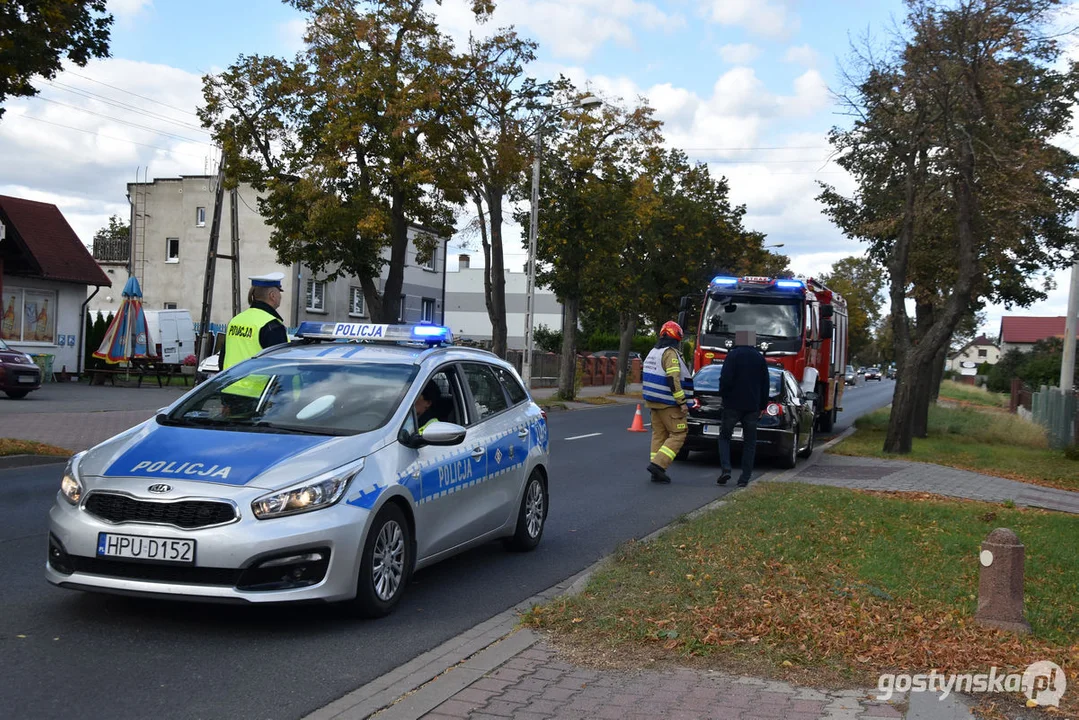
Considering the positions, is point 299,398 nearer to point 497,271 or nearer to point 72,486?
point 72,486

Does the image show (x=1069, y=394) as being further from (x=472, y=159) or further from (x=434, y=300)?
(x=434, y=300)

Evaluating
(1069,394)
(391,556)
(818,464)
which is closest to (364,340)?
(391,556)

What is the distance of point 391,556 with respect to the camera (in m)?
6.56

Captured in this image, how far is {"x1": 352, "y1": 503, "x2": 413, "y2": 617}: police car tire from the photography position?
245 inches

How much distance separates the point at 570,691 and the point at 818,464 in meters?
13.6

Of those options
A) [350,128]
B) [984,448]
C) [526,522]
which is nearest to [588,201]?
[350,128]

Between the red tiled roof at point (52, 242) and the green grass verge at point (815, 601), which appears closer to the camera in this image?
the green grass verge at point (815, 601)

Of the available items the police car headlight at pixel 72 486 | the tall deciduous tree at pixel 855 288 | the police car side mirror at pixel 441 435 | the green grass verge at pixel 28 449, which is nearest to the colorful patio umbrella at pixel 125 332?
the green grass verge at pixel 28 449

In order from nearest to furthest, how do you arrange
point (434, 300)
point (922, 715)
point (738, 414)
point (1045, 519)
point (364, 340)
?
point (922, 715), point (364, 340), point (1045, 519), point (738, 414), point (434, 300)

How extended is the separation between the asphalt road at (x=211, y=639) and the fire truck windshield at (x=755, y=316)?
1307cm

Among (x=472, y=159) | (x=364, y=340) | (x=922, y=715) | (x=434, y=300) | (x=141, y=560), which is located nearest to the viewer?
(x=922, y=715)

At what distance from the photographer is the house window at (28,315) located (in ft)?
108

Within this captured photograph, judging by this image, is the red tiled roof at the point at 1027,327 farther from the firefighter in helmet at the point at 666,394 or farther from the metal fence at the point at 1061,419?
the firefighter in helmet at the point at 666,394

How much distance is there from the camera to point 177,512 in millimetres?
5785
